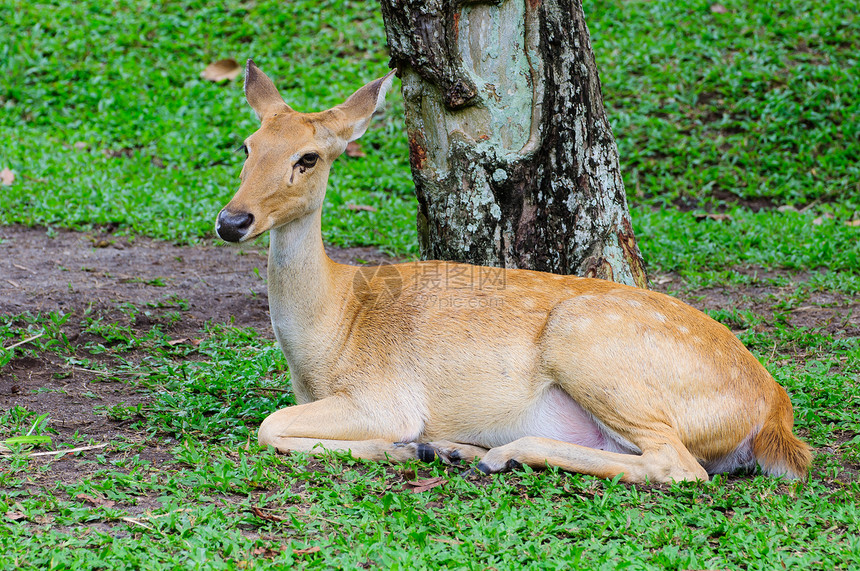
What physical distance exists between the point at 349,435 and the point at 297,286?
800 mm

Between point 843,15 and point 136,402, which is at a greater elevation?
point 843,15

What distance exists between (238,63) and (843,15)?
7.72 m

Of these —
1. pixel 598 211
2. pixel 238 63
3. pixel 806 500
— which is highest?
pixel 238 63

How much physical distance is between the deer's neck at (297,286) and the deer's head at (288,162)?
13 centimetres

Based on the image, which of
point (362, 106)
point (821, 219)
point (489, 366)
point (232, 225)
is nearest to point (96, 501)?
point (232, 225)

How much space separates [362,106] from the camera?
457 cm

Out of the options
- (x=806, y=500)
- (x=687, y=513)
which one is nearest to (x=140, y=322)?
(x=687, y=513)

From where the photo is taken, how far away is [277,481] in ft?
12.5

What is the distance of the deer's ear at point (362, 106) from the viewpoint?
14.9 feet

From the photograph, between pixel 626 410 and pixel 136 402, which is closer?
pixel 626 410

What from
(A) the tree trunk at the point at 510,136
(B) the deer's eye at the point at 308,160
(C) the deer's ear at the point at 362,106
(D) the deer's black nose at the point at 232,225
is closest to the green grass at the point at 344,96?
(A) the tree trunk at the point at 510,136

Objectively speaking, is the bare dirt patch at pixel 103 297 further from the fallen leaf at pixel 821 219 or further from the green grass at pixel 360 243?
the fallen leaf at pixel 821 219

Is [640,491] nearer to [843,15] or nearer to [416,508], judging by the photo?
[416,508]

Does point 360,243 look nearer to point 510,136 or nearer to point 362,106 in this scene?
point 510,136
